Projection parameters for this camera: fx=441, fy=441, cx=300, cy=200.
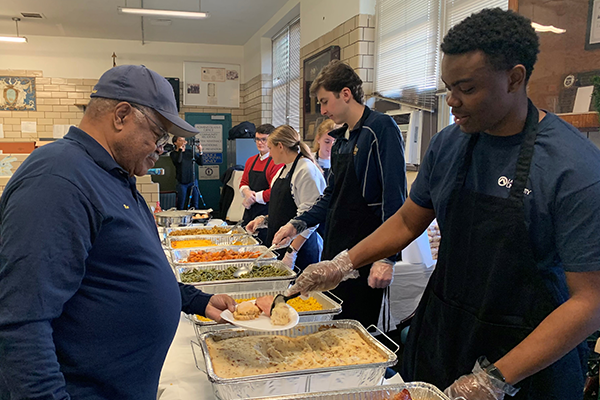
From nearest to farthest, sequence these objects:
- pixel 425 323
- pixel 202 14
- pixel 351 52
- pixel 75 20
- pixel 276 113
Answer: pixel 425 323 → pixel 351 52 → pixel 202 14 → pixel 75 20 → pixel 276 113

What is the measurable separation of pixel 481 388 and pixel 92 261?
40.2 inches

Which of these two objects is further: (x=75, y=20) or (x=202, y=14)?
(x=75, y=20)

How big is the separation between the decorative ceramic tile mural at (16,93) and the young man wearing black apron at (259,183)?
7328mm

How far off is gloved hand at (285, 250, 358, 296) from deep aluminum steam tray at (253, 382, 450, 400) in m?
0.57

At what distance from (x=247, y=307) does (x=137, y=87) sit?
32.8 inches

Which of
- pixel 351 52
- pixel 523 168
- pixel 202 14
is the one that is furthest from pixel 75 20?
pixel 523 168

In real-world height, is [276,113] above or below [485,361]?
above

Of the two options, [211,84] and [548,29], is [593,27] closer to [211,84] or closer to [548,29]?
[548,29]

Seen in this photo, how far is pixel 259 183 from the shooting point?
4.76 meters

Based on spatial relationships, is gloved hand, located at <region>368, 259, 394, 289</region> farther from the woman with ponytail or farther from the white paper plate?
the woman with ponytail

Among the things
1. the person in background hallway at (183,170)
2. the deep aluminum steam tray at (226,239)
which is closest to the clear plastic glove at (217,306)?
the deep aluminum steam tray at (226,239)

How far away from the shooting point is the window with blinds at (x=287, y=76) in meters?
7.77

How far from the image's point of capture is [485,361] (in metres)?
1.18

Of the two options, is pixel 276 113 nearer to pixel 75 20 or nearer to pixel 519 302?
pixel 75 20
